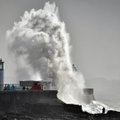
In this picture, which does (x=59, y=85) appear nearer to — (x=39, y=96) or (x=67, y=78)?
(x=67, y=78)

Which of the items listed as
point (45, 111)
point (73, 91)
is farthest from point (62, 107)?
point (73, 91)

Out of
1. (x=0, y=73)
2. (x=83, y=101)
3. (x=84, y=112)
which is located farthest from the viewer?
(x=83, y=101)

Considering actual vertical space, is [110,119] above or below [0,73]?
below

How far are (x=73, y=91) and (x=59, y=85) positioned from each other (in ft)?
13.6

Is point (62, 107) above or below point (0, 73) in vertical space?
below

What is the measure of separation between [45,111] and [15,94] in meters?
3.00

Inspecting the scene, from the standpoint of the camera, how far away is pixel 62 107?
111 feet

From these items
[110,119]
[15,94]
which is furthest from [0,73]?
[110,119]

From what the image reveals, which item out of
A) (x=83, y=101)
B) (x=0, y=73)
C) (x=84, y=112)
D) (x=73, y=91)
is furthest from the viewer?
(x=73, y=91)

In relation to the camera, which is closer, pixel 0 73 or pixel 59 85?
pixel 0 73

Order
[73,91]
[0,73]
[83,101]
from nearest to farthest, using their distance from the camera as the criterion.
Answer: [0,73] < [83,101] < [73,91]

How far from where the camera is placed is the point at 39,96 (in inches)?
1352

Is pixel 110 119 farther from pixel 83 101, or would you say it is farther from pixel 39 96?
pixel 83 101

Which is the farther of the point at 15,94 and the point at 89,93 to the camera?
the point at 89,93
